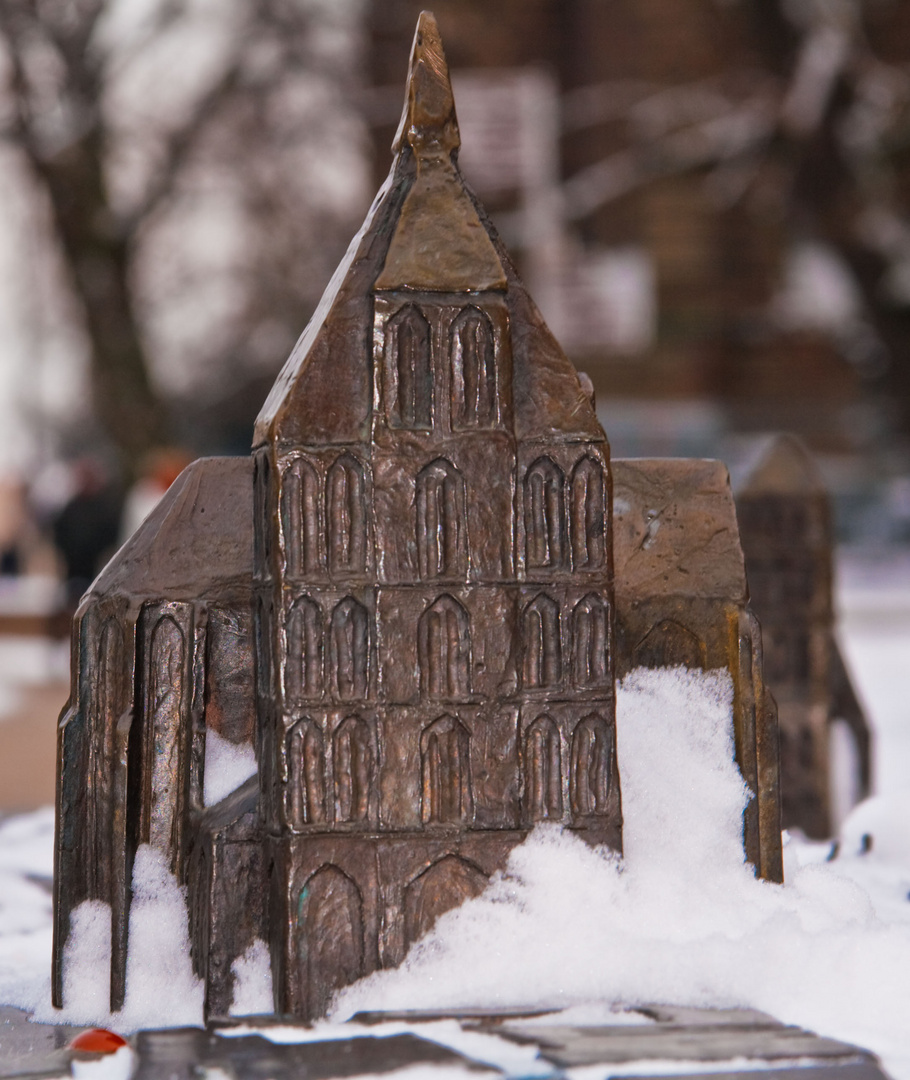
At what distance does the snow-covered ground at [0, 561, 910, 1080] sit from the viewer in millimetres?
2732

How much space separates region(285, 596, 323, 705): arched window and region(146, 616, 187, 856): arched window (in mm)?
383

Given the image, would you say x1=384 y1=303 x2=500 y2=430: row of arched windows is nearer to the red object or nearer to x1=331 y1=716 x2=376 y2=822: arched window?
x1=331 y1=716 x2=376 y2=822: arched window

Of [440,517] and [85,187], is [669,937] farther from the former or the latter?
[85,187]

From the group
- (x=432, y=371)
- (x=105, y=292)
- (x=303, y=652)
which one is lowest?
(x=303, y=652)

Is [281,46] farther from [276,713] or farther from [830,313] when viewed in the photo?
→ [276,713]

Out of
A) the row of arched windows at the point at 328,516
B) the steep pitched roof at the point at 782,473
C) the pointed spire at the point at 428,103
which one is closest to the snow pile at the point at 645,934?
the row of arched windows at the point at 328,516

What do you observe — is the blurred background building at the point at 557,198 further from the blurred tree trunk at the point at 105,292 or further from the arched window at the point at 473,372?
the arched window at the point at 473,372

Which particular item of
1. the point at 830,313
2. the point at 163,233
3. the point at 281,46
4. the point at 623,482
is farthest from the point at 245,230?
the point at 623,482

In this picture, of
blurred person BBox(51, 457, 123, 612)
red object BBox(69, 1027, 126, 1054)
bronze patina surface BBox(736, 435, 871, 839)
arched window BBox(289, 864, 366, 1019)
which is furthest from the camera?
blurred person BBox(51, 457, 123, 612)

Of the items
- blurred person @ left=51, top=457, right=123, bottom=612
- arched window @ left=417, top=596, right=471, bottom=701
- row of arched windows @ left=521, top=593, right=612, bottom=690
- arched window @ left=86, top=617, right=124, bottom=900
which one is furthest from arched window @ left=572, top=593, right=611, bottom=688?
blurred person @ left=51, top=457, right=123, bottom=612

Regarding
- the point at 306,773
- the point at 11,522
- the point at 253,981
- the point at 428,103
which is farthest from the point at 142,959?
the point at 11,522

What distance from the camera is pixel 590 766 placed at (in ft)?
9.48

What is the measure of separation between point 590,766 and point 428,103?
1367mm

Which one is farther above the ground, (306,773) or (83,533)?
(83,533)
